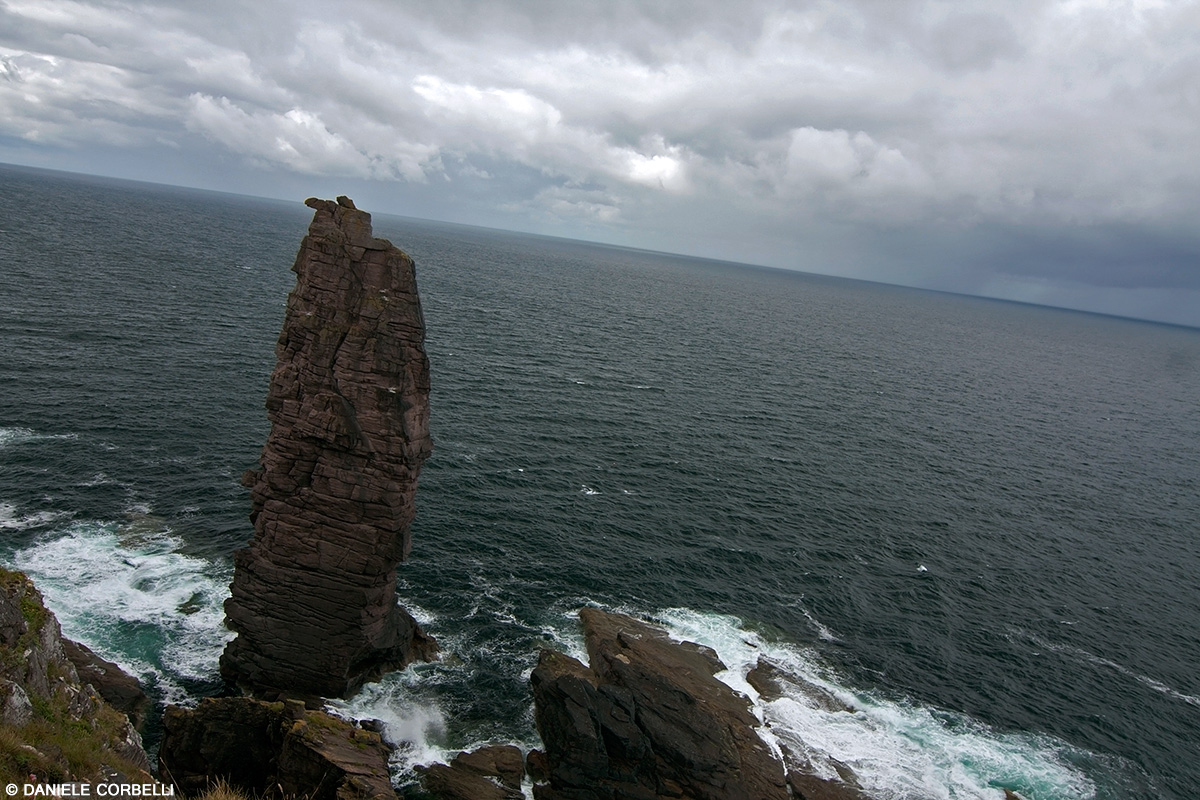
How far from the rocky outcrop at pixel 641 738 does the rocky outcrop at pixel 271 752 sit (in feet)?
Answer: 32.5

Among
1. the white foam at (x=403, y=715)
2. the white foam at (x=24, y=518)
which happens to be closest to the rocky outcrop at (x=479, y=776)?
the white foam at (x=403, y=715)

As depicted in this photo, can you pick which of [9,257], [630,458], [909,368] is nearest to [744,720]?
[630,458]

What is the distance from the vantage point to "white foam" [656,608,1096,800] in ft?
141

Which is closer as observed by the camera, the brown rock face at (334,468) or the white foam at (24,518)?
the brown rock face at (334,468)

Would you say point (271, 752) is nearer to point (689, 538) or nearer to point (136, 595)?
point (136, 595)

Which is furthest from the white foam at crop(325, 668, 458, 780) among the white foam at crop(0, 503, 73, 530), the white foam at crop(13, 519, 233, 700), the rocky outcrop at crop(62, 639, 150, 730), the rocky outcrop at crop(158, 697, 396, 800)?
the white foam at crop(0, 503, 73, 530)

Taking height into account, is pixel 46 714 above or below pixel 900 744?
above

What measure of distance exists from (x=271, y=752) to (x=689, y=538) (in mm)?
40097

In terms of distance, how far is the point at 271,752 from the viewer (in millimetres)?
36469

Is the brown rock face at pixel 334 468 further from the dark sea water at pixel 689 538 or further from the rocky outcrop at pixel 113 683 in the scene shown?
the rocky outcrop at pixel 113 683

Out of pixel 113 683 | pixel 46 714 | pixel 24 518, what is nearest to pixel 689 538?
pixel 113 683

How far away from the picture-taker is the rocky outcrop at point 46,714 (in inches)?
766

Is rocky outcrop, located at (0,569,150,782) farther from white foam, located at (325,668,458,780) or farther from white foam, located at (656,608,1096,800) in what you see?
white foam, located at (656,608,1096,800)

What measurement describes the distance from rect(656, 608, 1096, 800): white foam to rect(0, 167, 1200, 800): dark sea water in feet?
0.67
